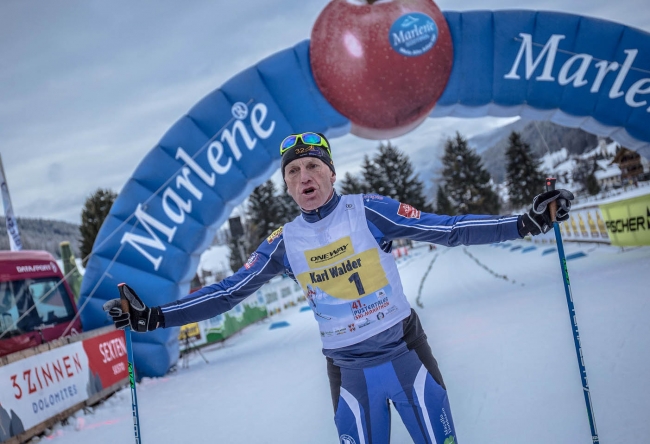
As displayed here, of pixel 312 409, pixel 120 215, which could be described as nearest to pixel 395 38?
pixel 120 215

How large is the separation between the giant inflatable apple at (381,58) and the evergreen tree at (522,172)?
41006 mm

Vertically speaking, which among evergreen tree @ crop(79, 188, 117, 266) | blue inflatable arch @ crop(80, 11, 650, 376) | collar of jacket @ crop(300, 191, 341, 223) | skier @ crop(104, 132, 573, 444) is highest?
evergreen tree @ crop(79, 188, 117, 266)

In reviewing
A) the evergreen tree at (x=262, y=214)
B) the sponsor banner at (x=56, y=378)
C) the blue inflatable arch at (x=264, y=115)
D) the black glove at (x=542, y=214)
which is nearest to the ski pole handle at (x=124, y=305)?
the black glove at (x=542, y=214)

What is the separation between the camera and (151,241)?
30.4 ft

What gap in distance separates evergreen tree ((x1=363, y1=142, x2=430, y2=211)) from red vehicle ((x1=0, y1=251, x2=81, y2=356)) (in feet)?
137

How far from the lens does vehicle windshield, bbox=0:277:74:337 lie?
828 centimetres

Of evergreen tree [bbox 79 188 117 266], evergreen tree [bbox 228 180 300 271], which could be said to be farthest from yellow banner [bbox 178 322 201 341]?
evergreen tree [bbox 228 180 300 271]

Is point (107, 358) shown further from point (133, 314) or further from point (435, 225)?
point (435, 225)

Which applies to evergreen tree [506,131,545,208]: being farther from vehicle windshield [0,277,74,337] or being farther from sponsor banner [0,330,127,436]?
sponsor banner [0,330,127,436]

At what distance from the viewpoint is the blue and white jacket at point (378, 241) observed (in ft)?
7.55

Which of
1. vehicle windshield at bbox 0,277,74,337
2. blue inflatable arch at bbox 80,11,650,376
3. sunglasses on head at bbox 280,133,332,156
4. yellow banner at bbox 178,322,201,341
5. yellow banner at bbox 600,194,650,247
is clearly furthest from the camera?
yellow banner at bbox 178,322,201,341

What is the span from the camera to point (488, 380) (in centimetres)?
486

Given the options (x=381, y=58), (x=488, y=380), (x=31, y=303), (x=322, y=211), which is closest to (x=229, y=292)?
(x=322, y=211)

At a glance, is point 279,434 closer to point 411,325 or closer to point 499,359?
point 499,359
